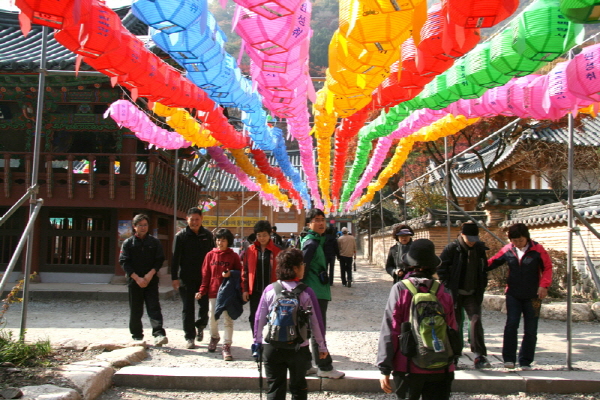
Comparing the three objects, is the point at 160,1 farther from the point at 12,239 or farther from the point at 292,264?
the point at 12,239

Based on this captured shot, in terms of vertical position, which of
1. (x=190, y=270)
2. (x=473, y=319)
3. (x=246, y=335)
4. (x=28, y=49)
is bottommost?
(x=246, y=335)

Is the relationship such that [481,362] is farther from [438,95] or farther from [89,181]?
[89,181]

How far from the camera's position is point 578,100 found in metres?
4.52

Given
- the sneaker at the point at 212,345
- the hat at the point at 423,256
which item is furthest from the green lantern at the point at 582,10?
the sneaker at the point at 212,345

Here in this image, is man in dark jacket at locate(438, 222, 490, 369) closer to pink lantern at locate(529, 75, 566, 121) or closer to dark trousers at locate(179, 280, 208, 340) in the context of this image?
pink lantern at locate(529, 75, 566, 121)

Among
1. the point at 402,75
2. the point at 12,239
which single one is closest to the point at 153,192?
the point at 12,239

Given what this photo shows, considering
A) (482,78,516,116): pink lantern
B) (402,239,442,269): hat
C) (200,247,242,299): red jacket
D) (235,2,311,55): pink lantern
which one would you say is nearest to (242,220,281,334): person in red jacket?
(200,247,242,299): red jacket

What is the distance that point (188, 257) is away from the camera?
19.7 ft

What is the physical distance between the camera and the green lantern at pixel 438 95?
5.20 m

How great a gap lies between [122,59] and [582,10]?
360 centimetres

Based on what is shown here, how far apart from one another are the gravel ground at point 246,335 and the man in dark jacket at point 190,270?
0.33 metres

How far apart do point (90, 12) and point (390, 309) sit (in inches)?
126

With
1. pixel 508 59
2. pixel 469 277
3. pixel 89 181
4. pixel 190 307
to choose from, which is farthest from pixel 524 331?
pixel 89 181

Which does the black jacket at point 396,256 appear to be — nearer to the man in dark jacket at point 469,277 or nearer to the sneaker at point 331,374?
the man in dark jacket at point 469,277
